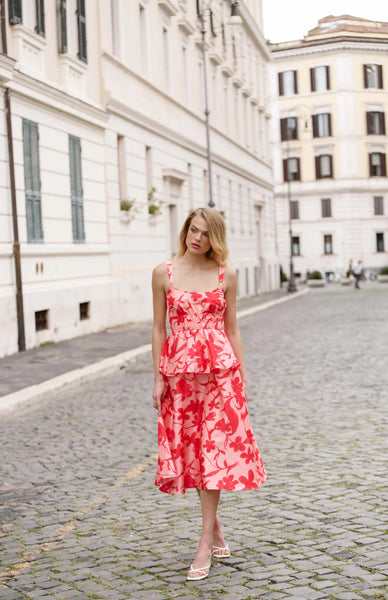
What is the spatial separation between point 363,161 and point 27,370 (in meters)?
60.8

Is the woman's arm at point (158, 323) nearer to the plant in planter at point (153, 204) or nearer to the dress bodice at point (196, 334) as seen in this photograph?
the dress bodice at point (196, 334)

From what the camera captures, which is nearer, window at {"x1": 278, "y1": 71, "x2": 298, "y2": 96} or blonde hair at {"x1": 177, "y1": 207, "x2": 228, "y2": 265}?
blonde hair at {"x1": 177, "y1": 207, "x2": 228, "y2": 265}

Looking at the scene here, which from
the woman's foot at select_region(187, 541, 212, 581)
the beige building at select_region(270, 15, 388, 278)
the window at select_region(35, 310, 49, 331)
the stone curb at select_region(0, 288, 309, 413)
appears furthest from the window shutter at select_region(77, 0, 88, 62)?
the beige building at select_region(270, 15, 388, 278)

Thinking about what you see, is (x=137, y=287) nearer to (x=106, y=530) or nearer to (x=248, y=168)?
(x=106, y=530)

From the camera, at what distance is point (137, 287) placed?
23.8m

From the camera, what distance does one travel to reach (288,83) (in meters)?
73.1

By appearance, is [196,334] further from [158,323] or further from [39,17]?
[39,17]

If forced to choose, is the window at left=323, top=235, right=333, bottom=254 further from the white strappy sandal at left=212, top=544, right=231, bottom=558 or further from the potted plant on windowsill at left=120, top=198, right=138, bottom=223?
the white strappy sandal at left=212, top=544, right=231, bottom=558

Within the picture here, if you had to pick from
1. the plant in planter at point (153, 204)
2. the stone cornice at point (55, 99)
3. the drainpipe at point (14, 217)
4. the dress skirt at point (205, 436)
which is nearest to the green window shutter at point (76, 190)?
the stone cornice at point (55, 99)

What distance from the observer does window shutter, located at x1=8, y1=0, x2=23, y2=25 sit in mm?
16594

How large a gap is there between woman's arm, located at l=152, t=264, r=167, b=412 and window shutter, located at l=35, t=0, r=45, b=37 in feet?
45.9

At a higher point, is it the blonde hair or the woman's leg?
the blonde hair

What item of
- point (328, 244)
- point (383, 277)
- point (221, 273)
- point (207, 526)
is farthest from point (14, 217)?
point (328, 244)

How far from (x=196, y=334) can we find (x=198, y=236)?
1.60 feet
